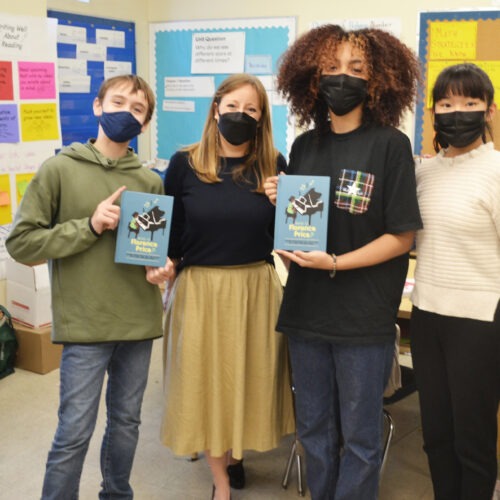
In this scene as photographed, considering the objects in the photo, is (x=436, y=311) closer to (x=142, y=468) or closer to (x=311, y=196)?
(x=311, y=196)

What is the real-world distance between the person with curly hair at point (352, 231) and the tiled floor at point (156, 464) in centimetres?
64

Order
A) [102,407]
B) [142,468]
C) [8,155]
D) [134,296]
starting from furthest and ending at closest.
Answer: [8,155]
[102,407]
[142,468]
[134,296]

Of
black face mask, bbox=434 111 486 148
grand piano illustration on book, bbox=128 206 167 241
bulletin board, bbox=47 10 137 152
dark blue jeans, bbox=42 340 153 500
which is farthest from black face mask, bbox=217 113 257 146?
bulletin board, bbox=47 10 137 152

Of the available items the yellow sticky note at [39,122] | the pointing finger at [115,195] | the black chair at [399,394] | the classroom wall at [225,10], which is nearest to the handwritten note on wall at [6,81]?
the yellow sticky note at [39,122]

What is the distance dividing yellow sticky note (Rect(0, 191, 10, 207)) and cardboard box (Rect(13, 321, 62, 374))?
0.66 m

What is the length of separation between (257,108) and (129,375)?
905mm

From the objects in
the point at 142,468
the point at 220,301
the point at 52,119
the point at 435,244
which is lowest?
the point at 142,468

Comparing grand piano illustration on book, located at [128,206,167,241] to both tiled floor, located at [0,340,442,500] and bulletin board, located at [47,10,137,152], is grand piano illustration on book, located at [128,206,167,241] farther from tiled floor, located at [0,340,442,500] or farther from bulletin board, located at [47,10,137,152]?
bulletin board, located at [47,10,137,152]

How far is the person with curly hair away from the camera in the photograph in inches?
69.2

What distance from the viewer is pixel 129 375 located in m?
1.95

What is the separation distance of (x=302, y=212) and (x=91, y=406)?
0.80 meters

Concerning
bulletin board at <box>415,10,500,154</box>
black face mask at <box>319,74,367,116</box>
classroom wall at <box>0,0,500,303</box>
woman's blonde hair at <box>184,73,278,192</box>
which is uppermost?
classroom wall at <box>0,0,500,303</box>

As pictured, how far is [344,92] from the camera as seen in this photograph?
69.2 inches

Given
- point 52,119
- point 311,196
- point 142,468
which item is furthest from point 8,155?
point 311,196
